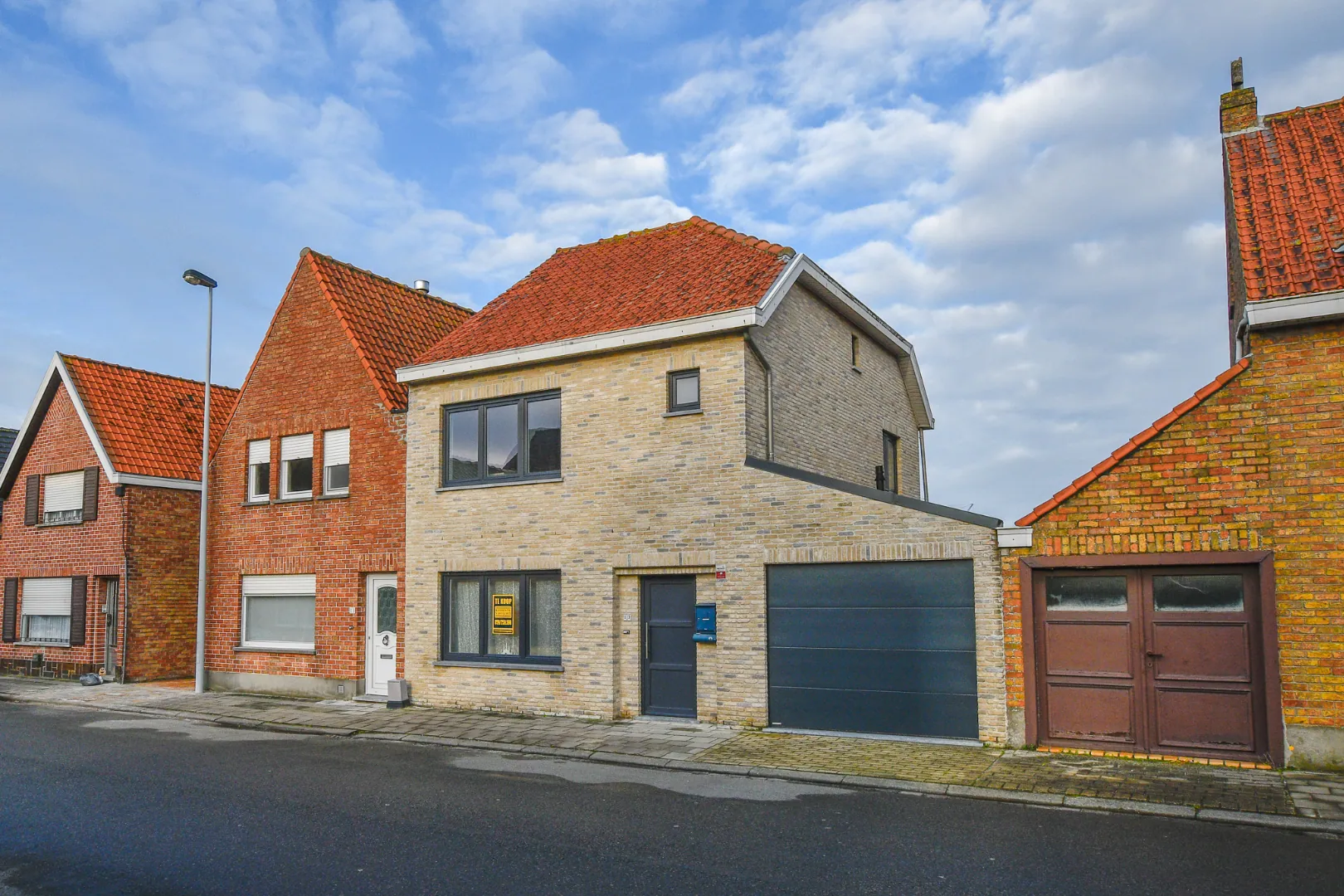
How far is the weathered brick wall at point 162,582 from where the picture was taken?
21.5 metres

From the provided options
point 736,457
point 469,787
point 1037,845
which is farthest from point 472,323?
point 1037,845

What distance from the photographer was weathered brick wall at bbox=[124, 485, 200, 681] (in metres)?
21.5

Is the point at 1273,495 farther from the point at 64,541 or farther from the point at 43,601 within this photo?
the point at 43,601

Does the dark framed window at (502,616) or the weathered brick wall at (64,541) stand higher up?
the weathered brick wall at (64,541)

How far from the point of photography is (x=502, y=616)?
15984mm

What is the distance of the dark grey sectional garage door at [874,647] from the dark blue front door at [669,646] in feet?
4.52

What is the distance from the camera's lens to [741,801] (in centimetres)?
976

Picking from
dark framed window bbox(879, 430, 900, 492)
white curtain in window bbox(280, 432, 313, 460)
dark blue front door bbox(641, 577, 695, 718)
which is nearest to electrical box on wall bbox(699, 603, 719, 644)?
dark blue front door bbox(641, 577, 695, 718)

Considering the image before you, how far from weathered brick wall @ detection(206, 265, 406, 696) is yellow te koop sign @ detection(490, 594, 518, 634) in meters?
2.25

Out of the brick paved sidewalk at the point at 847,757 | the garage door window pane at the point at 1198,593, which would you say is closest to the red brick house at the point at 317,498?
the brick paved sidewalk at the point at 847,757

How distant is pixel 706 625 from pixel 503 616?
3.84 metres

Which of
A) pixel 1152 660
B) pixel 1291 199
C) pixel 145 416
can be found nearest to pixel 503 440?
pixel 1152 660

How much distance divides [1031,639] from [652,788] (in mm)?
4830

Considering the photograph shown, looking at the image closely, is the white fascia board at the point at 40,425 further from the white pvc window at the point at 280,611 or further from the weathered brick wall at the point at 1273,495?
the weathered brick wall at the point at 1273,495
